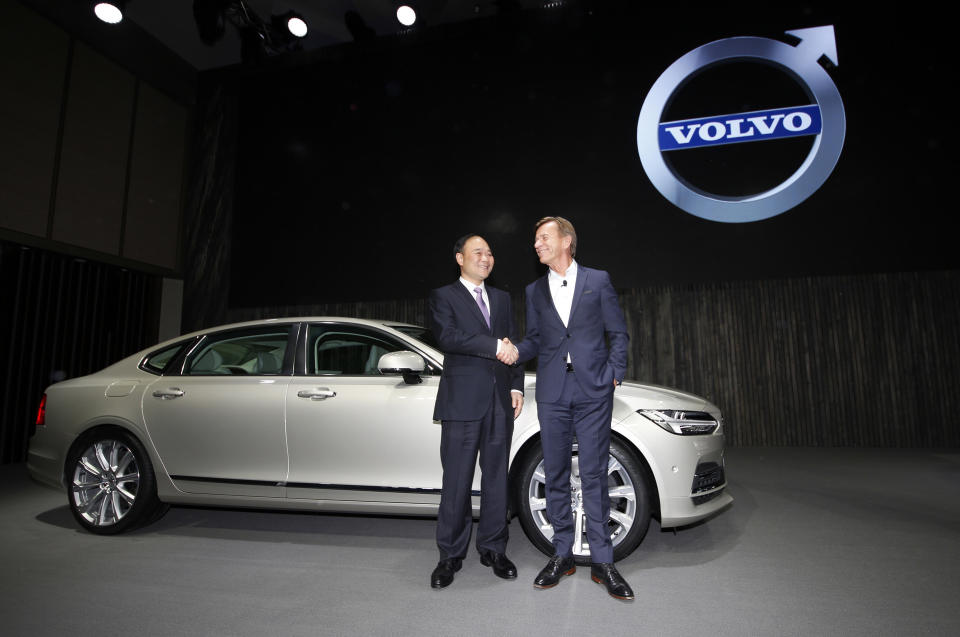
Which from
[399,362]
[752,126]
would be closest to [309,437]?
[399,362]

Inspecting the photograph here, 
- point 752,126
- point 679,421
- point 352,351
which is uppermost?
Answer: point 752,126

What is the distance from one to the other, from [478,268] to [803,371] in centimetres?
472

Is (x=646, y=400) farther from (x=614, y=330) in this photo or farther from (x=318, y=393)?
(x=318, y=393)

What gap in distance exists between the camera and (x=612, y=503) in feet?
8.35

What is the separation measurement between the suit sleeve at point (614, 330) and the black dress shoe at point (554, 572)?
802mm

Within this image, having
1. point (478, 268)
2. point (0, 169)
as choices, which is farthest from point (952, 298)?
point (0, 169)

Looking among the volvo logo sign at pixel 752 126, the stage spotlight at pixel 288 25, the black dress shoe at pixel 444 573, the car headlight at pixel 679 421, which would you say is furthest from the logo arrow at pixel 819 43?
the black dress shoe at pixel 444 573

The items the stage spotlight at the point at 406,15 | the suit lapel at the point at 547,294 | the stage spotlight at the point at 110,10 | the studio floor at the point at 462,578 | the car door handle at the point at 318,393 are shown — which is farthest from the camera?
the stage spotlight at the point at 406,15

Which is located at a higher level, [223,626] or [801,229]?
[801,229]

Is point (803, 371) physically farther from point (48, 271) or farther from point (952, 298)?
point (48, 271)

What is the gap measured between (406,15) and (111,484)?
19.5 feet

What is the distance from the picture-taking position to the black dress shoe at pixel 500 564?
2.36 m

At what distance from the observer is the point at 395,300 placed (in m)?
6.75

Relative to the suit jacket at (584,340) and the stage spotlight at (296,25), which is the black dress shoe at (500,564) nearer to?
the suit jacket at (584,340)
